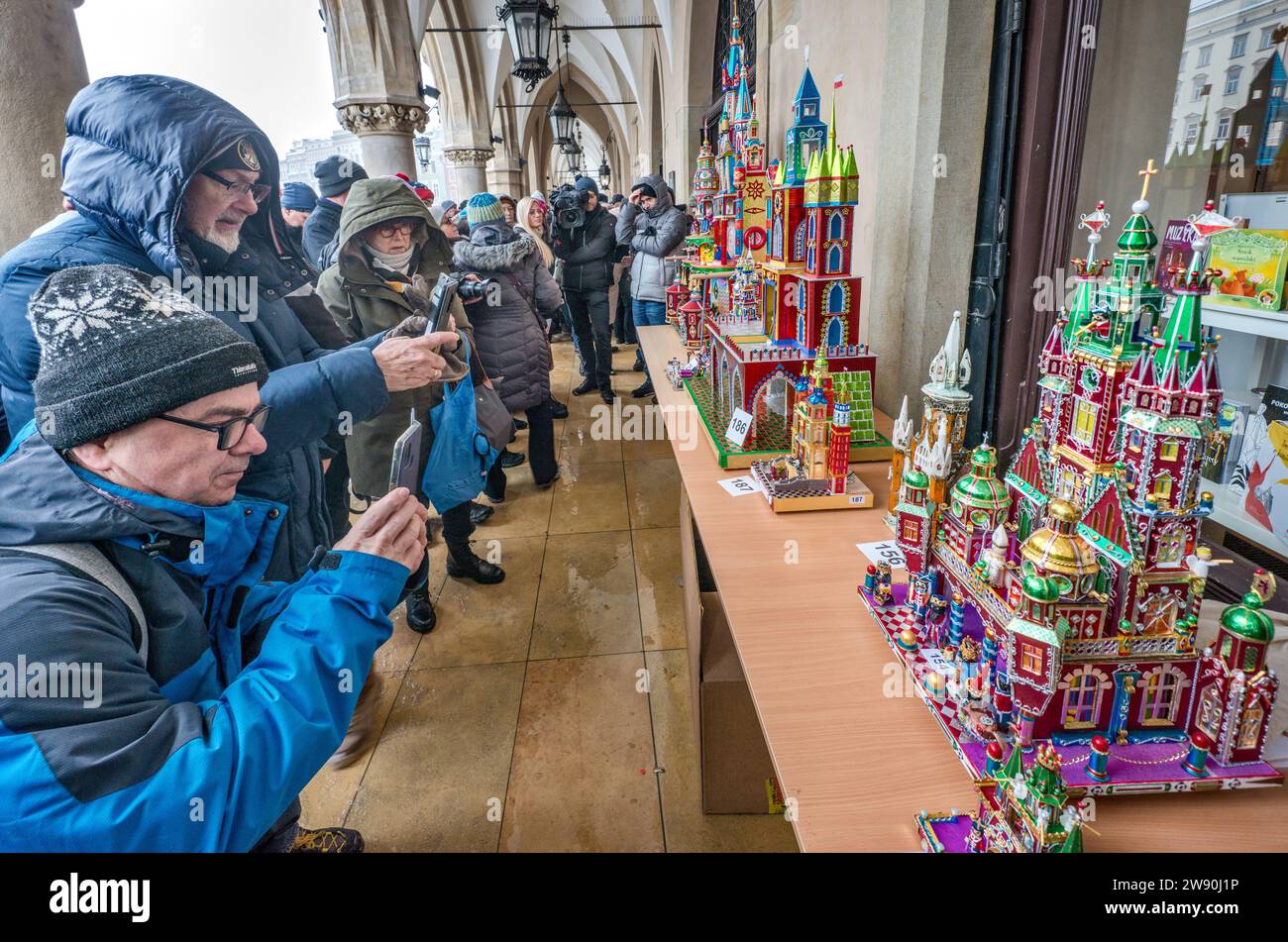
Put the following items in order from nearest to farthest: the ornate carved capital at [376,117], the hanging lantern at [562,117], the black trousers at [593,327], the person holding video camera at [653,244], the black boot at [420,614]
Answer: the black boot at [420,614], the person holding video camera at [653,244], the ornate carved capital at [376,117], the black trousers at [593,327], the hanging lantern at [562,117]

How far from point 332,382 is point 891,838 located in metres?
1.85

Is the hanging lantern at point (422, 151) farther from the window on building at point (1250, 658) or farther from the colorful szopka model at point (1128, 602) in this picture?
the window on building at point (1250, 658)

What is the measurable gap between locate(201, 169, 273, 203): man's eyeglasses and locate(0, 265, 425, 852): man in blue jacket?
0.68 meters

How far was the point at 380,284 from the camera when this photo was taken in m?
3.04

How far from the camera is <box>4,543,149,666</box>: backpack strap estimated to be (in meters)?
0.96

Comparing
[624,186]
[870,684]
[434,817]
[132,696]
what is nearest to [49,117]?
[132,696]

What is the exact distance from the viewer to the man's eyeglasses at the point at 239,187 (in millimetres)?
1703

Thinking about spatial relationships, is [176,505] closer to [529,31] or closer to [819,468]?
[819,468]

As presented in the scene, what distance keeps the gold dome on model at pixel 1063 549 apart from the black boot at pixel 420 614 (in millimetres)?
3108

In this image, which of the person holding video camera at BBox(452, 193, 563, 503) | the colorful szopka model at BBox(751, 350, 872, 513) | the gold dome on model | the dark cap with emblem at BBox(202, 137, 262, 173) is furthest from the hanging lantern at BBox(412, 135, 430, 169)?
the gold dome on model

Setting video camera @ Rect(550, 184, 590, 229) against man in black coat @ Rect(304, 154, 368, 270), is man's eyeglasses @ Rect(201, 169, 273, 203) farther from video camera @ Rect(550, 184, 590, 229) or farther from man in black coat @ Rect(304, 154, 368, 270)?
video camera @ Rect(550, 184, 590, 229)

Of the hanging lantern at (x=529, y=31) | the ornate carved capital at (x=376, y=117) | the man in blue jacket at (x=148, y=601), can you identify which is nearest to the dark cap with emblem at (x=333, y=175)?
the hanging lantern at (x=529, y=31)

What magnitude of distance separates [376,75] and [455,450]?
5.83 m

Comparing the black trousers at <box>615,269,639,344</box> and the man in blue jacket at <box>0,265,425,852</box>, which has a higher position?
the man in blue jacket at <box>0,265,425,852</box>
